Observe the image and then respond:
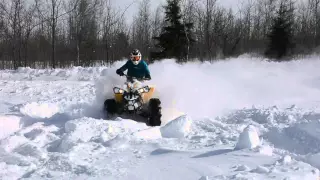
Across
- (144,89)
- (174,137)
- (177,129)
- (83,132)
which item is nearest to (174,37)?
(144,89)

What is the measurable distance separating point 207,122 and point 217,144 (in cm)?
256

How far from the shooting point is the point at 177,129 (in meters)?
6.68

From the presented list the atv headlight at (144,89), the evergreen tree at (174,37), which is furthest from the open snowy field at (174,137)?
the evergreen tree at (174,37)

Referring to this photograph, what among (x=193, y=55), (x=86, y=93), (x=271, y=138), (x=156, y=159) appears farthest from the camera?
(x=193, y=55)

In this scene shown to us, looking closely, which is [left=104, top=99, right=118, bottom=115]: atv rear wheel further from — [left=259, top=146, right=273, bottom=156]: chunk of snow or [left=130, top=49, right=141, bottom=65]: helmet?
[left=259, top=146, right=273, bottom=156]: chunk of snow

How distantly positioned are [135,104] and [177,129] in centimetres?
207

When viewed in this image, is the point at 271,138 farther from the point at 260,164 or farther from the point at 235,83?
the point at 235,83

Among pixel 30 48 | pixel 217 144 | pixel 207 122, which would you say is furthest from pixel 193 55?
pixel 217 144

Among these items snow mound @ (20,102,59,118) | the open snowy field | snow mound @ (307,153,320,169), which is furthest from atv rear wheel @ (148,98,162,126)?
snow mound @ (307,153,320,169)

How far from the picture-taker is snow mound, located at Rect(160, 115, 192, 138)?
6613 mm

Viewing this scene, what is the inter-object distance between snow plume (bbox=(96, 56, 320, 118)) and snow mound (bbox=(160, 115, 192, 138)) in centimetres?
263

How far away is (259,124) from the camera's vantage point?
8469mm

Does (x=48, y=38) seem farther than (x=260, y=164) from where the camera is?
Yes

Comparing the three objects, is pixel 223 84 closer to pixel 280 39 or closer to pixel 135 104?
pixel 135 104
